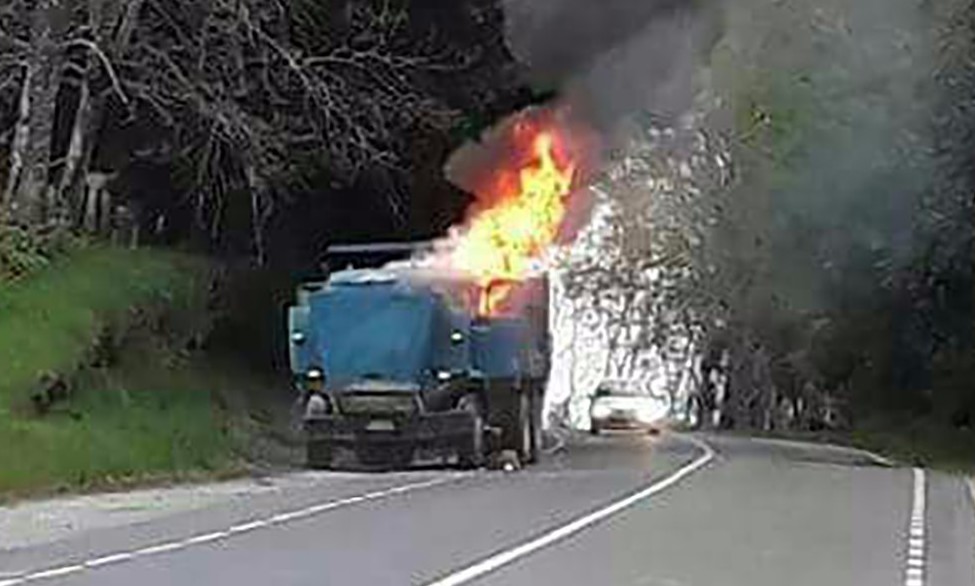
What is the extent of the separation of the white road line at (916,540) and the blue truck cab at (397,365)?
7.47 m

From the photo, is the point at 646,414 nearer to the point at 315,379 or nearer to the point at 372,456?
the point at 372,456

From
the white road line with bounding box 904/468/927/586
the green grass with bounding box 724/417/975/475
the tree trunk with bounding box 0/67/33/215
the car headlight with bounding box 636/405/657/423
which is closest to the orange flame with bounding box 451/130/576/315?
the tree trunk with bounding box 0/67/33/215

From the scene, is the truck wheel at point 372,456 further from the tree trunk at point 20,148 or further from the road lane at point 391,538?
the tree trunk at point 20,148

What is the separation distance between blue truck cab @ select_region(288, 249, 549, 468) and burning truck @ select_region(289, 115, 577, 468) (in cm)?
2

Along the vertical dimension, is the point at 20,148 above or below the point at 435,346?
above

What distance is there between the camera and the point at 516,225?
42.0 m

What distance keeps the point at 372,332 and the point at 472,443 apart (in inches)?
93.2

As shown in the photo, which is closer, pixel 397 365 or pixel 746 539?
pixel 746 539

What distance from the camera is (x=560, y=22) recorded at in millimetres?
35938

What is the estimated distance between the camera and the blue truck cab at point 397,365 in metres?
39.2

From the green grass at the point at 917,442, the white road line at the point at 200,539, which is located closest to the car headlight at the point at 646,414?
the green grass at the point at 917,442

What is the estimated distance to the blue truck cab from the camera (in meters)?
39.2

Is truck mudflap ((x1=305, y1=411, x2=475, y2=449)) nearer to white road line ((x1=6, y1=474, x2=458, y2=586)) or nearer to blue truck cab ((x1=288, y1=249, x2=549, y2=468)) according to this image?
blue truck cab ((x1=288, y1=249, x2=549, y2=468))

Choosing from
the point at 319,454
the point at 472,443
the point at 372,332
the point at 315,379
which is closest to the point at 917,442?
the point at 472,443
